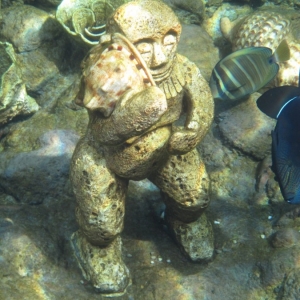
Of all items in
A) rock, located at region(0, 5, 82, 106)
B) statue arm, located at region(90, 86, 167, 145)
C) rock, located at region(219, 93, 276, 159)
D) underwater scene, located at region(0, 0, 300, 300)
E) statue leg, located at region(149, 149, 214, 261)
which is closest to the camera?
statue arm, located at region(90, 86, 167, 145)

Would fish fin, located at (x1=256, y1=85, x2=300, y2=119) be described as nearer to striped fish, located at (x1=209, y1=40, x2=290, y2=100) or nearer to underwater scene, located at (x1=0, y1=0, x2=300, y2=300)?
underwater scene, located at (x1=0, y1=0, x2=300, y2=300)

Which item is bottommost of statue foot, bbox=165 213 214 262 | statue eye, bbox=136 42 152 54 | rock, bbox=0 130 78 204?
statue foot, bbox=165 213 214 262

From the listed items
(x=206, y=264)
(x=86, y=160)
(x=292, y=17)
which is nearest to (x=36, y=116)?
(x=86, y=160)

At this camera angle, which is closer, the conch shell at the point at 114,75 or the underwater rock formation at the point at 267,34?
the conch shell at the point at 114,75

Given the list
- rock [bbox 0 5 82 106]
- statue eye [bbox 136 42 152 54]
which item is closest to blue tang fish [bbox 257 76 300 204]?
statue eye [bbox 136 42 152 54]

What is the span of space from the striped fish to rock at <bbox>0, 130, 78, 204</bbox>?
1.36 meters

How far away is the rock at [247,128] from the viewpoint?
3025mm

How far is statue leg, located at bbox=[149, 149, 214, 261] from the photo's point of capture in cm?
216

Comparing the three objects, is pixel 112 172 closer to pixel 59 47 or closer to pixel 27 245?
pixel 27 245

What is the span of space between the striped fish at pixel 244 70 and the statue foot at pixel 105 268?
1.57 m

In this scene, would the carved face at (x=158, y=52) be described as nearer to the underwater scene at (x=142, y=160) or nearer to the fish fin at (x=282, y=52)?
the underwater scene at (x=142, y=160)

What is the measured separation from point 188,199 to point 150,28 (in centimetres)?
100

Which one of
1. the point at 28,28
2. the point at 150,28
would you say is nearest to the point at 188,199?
the point at 150,28

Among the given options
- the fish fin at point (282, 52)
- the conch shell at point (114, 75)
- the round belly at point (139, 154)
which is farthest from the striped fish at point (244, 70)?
the conch shell at point (114, 75)
